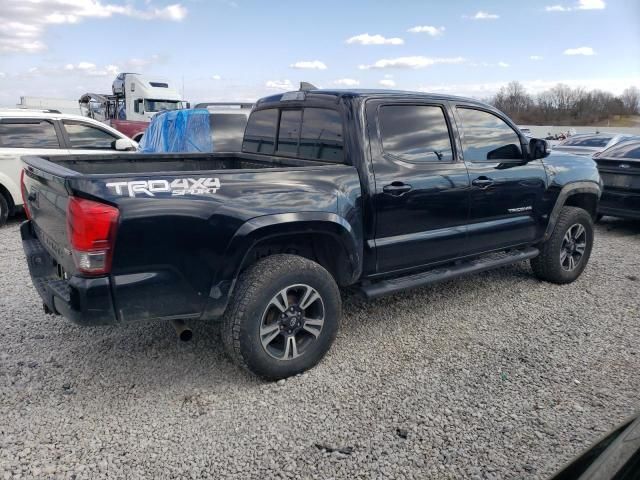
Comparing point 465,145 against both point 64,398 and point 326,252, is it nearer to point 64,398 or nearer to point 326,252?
point 326,252

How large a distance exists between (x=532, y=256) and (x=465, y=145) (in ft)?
4.88

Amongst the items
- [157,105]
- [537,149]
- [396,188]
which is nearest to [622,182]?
[537,149]

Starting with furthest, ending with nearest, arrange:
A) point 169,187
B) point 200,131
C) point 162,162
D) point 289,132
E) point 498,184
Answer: point 200,131, point 162,162, point 498,184, point 289,132, point 169,187

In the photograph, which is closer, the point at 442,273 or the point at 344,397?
the point at 344,397

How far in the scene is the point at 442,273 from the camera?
4.21 m

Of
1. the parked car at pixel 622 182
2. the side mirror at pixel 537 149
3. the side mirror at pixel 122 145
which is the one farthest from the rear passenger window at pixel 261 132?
the parked car at pixel 622 182

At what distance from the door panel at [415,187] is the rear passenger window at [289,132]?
73 cm

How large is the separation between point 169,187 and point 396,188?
1.68 meters

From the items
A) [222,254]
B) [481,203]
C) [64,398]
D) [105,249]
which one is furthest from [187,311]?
[481,203]

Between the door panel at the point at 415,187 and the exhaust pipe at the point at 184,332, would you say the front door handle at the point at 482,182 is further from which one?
the exhaust pipe at the point at 184,332

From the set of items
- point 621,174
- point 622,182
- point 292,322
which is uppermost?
point 621,174

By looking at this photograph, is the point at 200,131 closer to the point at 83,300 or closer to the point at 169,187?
the point at 169,187

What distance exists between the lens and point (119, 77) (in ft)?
82.9

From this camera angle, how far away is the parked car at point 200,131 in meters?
10.9
